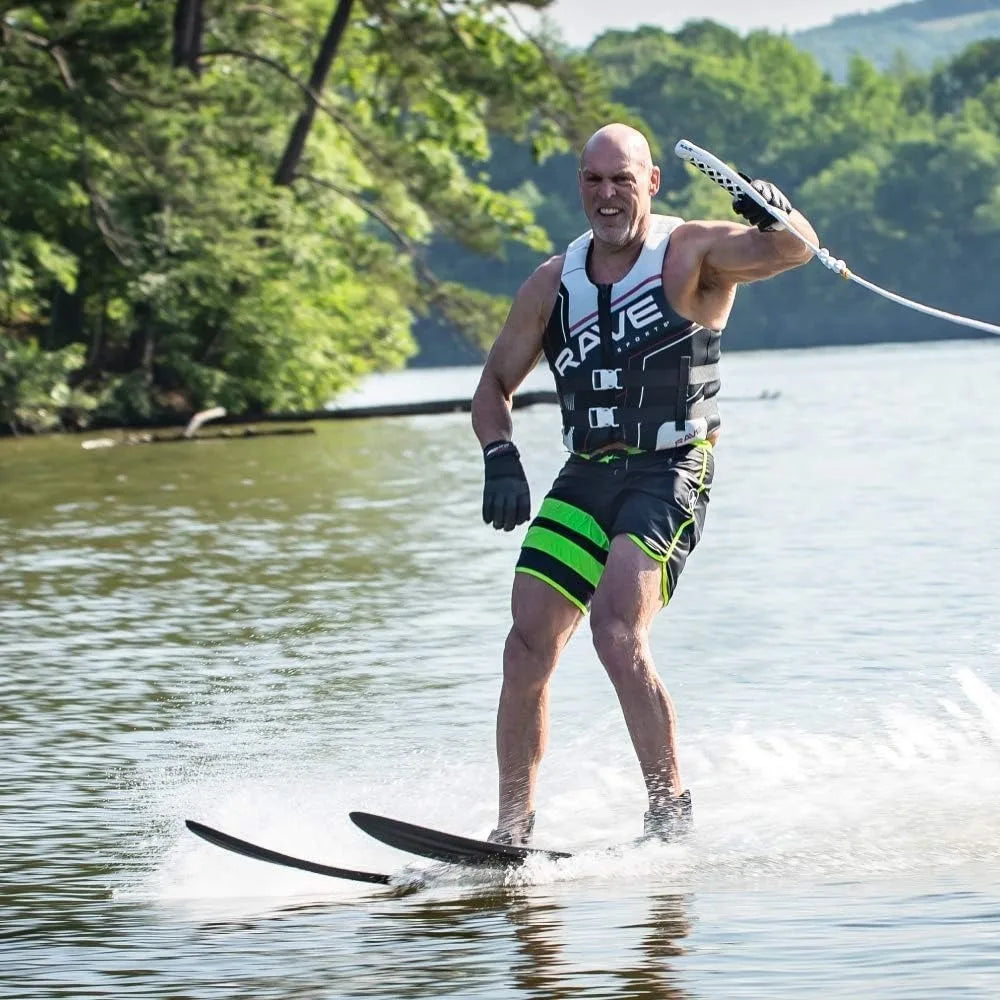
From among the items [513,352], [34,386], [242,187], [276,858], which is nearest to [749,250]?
[513,352]

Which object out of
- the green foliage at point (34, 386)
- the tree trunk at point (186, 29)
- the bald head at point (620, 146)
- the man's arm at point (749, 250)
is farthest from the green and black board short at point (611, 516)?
the tree trunk at point (186, 29)

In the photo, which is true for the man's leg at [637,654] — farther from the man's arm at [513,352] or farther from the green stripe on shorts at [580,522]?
the man's arm at [513,352]

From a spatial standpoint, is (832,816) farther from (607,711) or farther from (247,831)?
(607,711)

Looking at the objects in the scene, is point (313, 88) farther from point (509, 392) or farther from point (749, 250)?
point (749, 250)

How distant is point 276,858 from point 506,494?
3.66ft

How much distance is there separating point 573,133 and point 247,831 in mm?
31054

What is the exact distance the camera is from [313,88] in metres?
38.1

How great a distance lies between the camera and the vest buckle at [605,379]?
6.53m

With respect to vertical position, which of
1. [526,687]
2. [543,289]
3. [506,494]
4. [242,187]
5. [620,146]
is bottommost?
[526,687]

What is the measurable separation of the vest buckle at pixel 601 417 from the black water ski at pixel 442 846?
1.13 meters

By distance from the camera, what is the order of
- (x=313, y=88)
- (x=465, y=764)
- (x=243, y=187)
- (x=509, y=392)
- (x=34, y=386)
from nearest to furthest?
(x=509, y=392) < (x=465, y=764) < (x=34, y=386) < (x=243, y=187) < (x=313, y=88)

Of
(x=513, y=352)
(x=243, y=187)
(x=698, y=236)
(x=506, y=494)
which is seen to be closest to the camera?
(x=698, y=236)

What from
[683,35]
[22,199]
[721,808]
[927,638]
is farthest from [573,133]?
[683,35]

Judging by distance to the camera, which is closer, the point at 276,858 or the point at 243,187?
the point at 276,858
